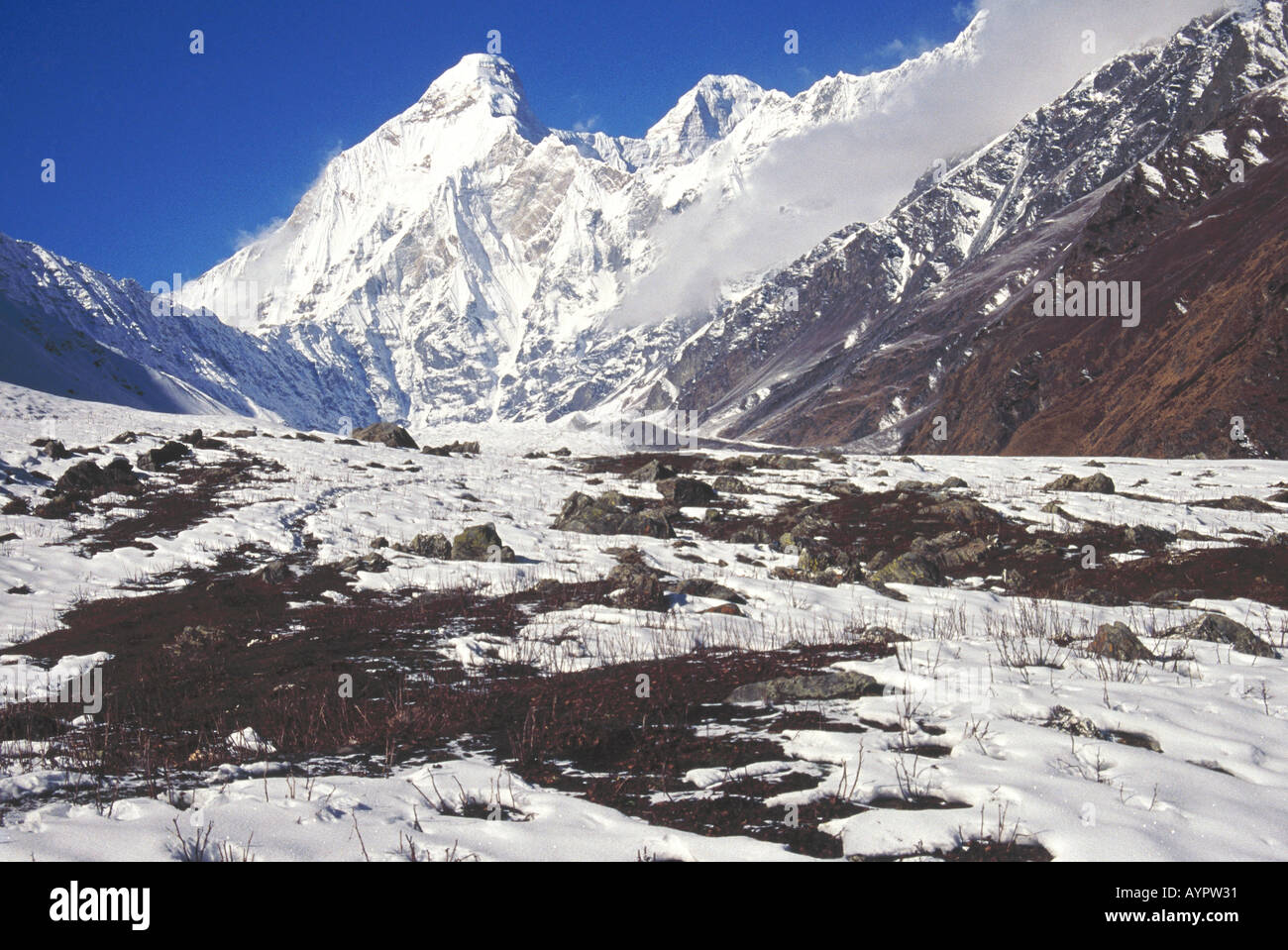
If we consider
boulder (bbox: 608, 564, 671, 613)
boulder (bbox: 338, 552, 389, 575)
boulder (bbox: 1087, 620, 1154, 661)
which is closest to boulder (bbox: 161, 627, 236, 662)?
boulder (bbox: 338, 552, 389, 575)

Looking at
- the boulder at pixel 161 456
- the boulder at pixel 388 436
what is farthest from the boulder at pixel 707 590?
the boulder at pixel 388 436

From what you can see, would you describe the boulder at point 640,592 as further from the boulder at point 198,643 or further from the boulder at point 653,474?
the boulder at point 653,474

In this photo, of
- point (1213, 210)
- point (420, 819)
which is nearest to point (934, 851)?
point (420, 819)

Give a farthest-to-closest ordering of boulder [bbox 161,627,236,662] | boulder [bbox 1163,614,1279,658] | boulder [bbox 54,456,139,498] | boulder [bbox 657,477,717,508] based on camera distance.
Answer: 1. boulder [bbox 657,477,717,508]
2. boulder [bbox 54,456,139,498]
3. boulder [bbox 161,627,236,662]
4. boulder [bbox 1163,614,1279,658]

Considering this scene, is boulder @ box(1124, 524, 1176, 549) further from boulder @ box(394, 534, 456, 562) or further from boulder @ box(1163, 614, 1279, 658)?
boulder @ box(394, 534, 456, 562)

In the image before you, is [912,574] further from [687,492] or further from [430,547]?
[687,492]
